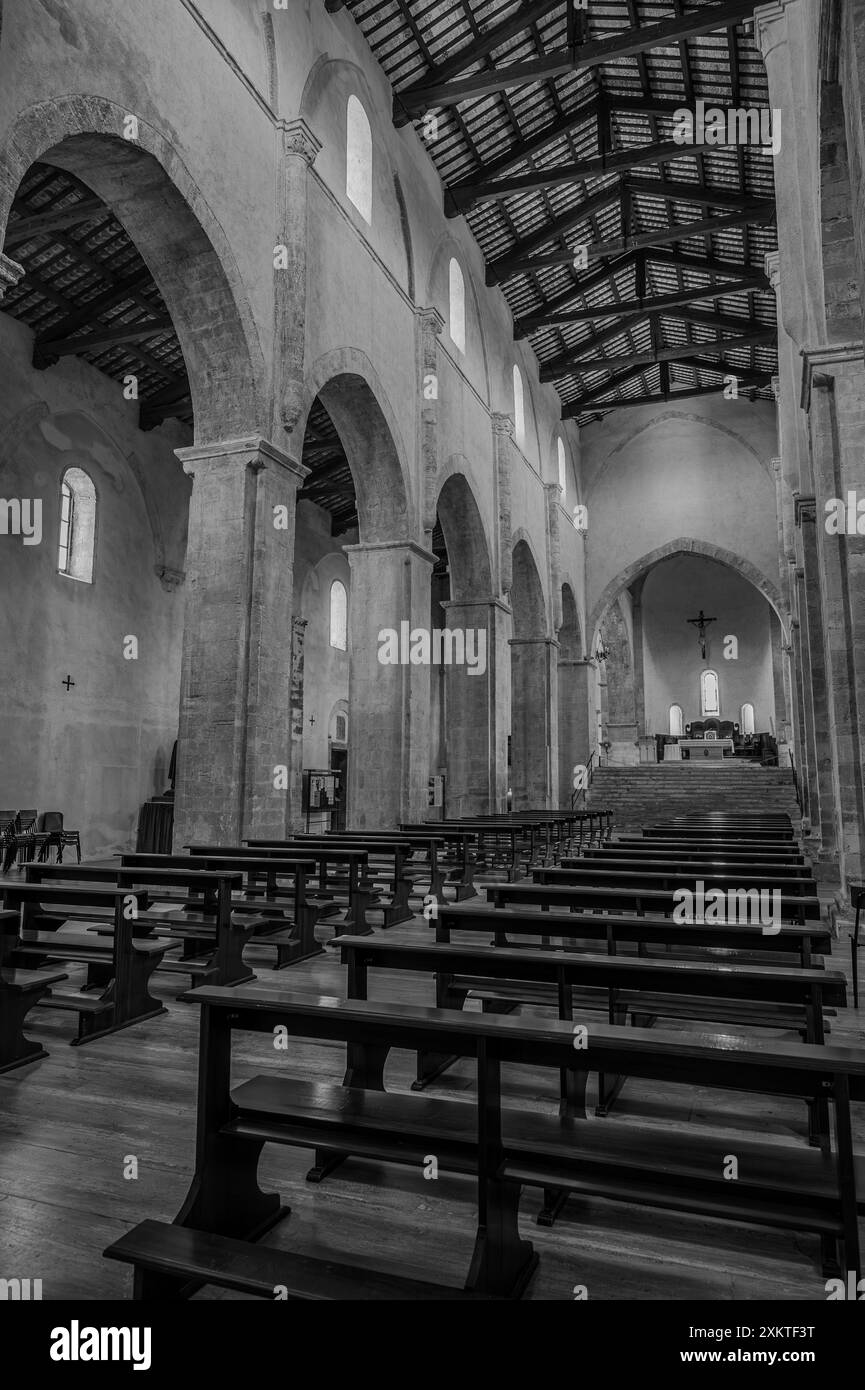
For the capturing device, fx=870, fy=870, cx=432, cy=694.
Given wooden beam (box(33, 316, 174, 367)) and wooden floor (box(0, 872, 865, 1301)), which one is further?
wooden beam (box(33, 316, 174, 367))

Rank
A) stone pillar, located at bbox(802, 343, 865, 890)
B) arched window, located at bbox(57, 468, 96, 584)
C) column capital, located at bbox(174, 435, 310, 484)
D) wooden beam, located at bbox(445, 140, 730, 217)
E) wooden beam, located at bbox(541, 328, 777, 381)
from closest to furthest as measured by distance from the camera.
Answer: stone pillar, located at bbox(802, 343, 865, 890)
column capital, located at bbox(174, 435, 310, 484)
wooden beam, located at bbox(445, 140, 730, 217)
arched window, located at bbox(57, 468, 96, 584)
wooden beam, located at bbox(541, 328, 777, 381)

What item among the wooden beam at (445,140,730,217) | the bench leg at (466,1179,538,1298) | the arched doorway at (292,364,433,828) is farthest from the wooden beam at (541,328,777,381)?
the bench leg at (466,1179,538,1298)

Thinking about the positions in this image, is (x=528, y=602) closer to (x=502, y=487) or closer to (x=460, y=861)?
(x=502, y=487)

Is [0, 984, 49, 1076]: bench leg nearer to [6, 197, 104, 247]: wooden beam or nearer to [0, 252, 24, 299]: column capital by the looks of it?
[0, 252, 24, 299]: column capital

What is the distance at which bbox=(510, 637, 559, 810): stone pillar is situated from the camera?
65.1ft

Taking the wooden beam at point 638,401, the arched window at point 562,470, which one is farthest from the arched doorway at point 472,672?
the wooden beam at point 638,401

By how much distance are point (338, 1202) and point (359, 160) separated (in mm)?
12966

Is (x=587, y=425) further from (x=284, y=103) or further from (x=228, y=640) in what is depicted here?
(x=228, y=640)

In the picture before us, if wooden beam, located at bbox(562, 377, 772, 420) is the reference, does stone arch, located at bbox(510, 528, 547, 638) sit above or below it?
below

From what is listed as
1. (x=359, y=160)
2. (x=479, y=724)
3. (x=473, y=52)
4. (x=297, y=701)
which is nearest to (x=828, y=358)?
(x=359, y=160)

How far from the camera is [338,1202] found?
8.46ft

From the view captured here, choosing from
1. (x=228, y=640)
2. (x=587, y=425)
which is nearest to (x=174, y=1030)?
(x=228, y=640)

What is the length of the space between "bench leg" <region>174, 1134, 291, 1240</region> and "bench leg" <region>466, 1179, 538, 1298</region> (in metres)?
0.65

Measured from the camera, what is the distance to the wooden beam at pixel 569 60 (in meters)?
11.0
